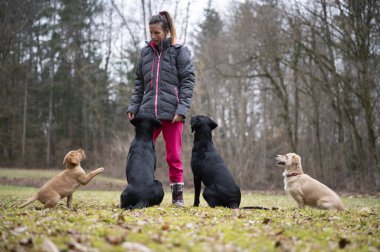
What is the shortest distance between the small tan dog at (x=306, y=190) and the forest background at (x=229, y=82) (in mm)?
9210

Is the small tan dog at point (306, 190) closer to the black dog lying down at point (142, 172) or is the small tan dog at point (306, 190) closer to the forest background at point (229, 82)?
the black dog lying down at point (142, 172)

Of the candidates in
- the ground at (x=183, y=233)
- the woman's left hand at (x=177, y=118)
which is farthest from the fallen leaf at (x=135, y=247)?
the woman's left hand at (x=177, y=118)

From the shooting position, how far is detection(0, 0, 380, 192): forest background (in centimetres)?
1605

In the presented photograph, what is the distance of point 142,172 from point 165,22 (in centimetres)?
236

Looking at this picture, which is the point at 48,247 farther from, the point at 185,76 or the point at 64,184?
the point at 185,76

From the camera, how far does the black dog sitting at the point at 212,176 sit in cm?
591

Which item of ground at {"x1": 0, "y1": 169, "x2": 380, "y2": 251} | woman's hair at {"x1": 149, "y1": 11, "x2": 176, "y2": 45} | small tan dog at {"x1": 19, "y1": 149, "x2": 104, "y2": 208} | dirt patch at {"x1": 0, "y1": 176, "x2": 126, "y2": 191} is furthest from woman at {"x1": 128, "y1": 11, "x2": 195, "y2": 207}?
dirt patch at {"x1": 0, "y1": 176, "x2": 126, "y2": 191}

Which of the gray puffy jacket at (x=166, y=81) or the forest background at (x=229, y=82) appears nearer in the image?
the gray puffy jacket at (x=166, y=81)

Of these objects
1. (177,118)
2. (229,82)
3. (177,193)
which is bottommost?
(177,193)

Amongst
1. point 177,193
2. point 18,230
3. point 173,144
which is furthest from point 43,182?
point 18,230

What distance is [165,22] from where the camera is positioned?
611 centimetres

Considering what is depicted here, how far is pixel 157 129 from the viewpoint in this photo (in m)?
6.05

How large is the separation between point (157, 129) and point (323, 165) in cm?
1320

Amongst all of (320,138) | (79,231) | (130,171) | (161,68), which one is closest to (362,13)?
(320,138)
